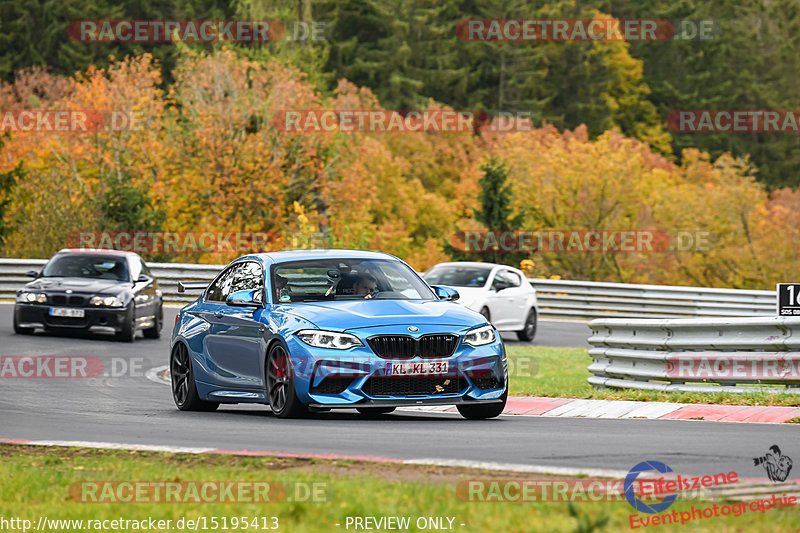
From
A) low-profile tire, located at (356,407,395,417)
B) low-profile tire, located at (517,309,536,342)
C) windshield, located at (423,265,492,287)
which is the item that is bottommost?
low-profile tire, located at (517,309,536,342)

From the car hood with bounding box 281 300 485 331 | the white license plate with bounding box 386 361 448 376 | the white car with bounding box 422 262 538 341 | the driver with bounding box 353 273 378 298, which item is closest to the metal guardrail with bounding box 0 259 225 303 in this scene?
the white car with bounding box 422 262 538 341

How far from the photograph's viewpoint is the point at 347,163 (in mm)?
62688

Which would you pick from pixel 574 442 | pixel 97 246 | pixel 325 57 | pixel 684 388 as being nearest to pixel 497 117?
pixel 325 57

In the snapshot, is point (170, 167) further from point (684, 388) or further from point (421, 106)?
point (684, 388)

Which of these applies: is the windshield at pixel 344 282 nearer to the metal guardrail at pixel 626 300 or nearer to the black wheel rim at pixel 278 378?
the black wheel rim at pixel 278 378

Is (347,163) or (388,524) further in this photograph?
(347,163)

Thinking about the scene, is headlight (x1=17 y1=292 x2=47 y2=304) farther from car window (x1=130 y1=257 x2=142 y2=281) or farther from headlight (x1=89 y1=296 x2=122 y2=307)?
car window (x1=130 y1=257 x2=142 y2=281)

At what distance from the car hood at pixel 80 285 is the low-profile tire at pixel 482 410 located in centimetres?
1106

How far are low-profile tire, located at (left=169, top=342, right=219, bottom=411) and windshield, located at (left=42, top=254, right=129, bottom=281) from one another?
364 inches

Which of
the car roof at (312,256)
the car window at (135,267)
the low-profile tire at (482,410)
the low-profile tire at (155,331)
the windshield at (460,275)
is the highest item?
the car roof at (312,256)

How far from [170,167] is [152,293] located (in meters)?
32.3

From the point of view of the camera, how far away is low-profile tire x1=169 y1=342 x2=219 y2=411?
A: 43.9ft

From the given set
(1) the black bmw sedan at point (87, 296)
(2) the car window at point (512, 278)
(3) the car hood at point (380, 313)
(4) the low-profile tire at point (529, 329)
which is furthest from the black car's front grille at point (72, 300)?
(3) the car hood at point (380, 313)

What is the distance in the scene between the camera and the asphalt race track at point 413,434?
Result: 8.70 metres
